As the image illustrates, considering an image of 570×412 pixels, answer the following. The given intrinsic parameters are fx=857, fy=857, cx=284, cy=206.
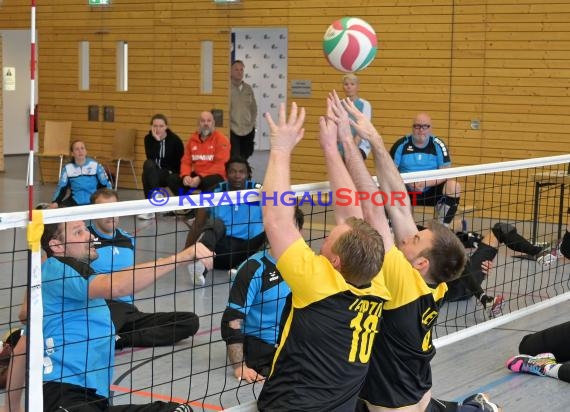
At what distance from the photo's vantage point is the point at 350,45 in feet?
21.3

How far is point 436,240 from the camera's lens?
3.70 m

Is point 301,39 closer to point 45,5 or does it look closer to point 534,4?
point 534,4

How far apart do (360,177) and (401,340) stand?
2.77 ft

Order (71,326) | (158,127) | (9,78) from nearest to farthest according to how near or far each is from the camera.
Answer: (71,326)
(158,127)
(9,78)

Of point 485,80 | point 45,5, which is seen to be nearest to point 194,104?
point 45,5

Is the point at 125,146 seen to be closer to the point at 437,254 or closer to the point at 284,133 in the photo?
the point at 284,133

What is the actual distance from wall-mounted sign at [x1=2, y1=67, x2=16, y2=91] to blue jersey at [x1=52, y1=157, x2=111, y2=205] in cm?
1014

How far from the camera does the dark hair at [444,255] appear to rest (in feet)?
12.1

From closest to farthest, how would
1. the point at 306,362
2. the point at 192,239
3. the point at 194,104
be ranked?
the point at 306,362 < the point at 192,239 < the point at 194,104

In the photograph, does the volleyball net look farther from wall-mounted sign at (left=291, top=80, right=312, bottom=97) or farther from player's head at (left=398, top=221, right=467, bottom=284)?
wall-mounted sign at (left=291, top=80, right=312, bottom=97)

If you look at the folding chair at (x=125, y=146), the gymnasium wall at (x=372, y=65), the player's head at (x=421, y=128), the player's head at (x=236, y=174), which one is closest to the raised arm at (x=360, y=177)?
the player's head at (x=236, y=174)

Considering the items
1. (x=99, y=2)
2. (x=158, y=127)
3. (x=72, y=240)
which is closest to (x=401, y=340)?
(x=72, y=240)

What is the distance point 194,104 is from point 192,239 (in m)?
7.57

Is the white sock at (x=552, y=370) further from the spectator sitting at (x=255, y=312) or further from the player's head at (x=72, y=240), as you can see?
the player's head at (x=72, y=240)
